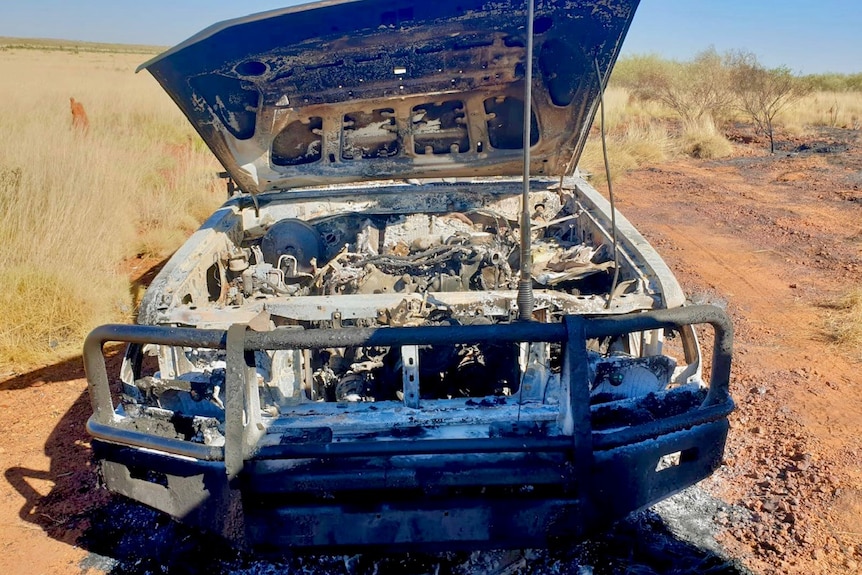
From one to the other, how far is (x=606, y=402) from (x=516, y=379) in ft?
1.52

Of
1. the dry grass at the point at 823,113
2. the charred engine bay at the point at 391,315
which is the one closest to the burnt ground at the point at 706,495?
the charred engine bay at the point at 391,315

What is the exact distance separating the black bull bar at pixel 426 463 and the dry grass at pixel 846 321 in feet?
10.5

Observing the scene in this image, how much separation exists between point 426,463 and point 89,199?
6.54 meters

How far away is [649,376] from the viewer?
2502mm

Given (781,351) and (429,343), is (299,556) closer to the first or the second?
(429,343)

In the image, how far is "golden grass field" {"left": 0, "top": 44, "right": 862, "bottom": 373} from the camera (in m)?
5.04

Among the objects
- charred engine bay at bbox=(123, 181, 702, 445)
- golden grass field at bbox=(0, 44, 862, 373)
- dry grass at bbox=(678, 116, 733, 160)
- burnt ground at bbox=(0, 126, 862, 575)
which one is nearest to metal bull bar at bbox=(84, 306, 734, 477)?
charred engine bay at bbox=(123, 181, 702, 445)

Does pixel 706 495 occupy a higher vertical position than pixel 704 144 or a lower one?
lower

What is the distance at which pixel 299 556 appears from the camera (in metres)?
2.30

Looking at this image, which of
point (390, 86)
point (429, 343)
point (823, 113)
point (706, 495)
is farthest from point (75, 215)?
point (823, 113)

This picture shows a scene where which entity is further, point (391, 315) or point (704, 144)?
point (704, 144)

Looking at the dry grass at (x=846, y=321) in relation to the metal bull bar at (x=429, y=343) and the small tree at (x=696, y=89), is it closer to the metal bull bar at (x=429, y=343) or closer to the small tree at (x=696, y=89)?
the metal bull bar at (x=429, y=343)

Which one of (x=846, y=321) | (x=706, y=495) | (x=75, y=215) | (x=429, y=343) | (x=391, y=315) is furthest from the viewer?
(x=75, y=215)

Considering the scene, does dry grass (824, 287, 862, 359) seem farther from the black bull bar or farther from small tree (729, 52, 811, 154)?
small tree (729, 52, 811, 154)
